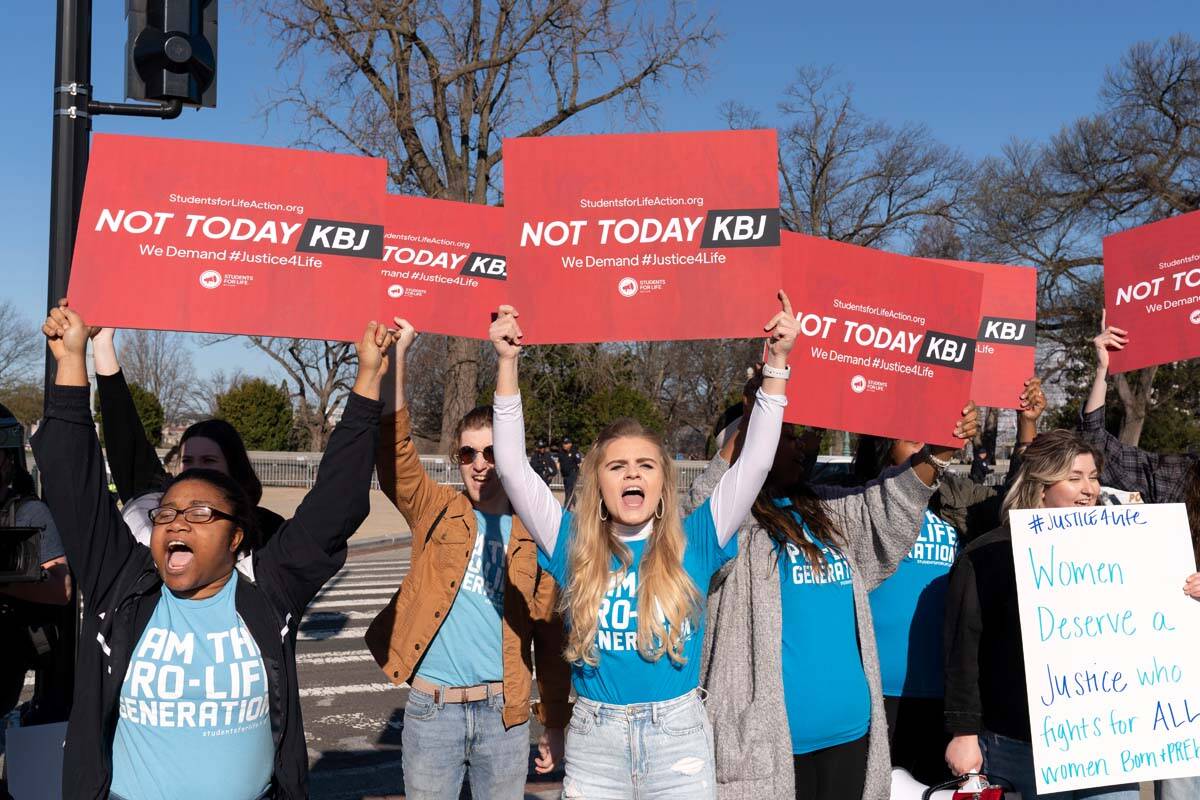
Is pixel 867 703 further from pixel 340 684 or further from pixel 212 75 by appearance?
pixel 340 684

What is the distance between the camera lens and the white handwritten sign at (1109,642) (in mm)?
3664

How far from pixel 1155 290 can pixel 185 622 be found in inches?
166

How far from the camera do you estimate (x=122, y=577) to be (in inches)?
116

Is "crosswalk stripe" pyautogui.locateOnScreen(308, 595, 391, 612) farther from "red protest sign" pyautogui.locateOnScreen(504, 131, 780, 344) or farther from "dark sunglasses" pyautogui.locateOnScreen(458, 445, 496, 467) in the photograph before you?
"red protest sign" pyautogui.locateOnScreen(504, 131, 780, 344)

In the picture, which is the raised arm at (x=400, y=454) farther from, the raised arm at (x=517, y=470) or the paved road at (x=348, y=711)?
the paved road at (x=348, y=711)

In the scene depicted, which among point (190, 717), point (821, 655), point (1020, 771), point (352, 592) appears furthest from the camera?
point (352, 592)

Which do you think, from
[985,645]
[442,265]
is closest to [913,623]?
[985,645]

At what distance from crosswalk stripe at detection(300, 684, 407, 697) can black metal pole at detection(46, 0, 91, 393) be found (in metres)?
4.64

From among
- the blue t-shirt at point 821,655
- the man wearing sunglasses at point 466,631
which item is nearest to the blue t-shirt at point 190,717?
the man wearing sunglasses at point 466,631

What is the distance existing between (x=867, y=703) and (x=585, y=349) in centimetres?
2402

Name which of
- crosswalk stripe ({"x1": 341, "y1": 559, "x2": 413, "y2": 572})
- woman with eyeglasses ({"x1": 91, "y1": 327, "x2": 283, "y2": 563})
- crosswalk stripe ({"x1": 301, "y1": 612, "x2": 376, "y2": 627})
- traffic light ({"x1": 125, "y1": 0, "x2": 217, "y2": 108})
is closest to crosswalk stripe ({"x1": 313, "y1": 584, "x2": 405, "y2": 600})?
crosswalk stripe ({"x1": 301, "y1": 612, "x2": 376, "y2": 627})

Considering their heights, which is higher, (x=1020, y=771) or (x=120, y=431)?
(x=120, y=431)

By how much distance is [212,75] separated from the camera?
16.4 ft

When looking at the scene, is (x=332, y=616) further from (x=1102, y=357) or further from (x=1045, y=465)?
(x=1045, y=465)
